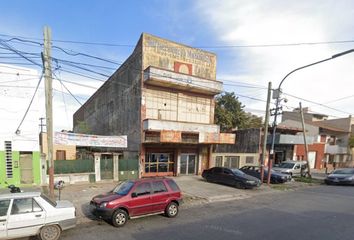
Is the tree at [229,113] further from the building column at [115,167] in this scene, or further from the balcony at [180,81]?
the building column at [115,167]

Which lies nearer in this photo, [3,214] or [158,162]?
[3,214]

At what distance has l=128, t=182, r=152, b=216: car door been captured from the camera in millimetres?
8773

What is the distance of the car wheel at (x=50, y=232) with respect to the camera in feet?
22.7

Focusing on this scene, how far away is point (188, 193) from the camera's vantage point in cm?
1452

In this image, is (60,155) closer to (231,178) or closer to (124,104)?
(124,104)

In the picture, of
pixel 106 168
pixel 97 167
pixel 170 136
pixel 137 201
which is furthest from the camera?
pixel 170 136

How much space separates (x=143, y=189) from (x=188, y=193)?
19.2 ft

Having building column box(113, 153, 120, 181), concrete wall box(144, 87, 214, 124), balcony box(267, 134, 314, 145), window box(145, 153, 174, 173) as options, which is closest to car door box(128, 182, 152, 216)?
A: building column box(113, 153, 120, 181)

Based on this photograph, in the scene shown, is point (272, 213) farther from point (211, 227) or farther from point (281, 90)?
point (281, 90)

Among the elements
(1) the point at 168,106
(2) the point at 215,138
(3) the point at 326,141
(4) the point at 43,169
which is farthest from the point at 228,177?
(3) the point at 326,141

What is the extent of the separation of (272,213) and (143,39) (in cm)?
1488

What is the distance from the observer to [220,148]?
30.0 meters

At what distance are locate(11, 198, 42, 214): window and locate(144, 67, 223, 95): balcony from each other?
1250cm

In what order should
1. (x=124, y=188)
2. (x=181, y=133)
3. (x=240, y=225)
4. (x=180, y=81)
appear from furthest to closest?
1. (x=181, y=133)
2. (x=180, y=81)
3. (x=124, y=188)
4. (x=240, y=225)
